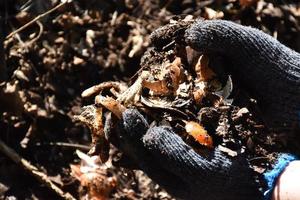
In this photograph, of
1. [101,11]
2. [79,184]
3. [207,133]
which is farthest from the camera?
[101,11]

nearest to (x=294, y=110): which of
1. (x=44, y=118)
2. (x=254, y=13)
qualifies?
(x=254, y=13)

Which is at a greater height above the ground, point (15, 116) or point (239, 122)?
point (239, 122)

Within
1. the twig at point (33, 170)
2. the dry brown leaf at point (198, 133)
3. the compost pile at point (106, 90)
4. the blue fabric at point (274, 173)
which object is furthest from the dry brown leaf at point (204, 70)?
the twig at point (33, 170)

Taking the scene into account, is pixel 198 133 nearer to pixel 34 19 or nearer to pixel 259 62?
pixel 259 62

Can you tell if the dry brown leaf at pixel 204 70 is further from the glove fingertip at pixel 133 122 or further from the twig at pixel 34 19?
the twig at pixel 34 19

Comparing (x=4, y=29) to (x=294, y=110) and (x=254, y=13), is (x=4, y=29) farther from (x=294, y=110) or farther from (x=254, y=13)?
(x=294, y=110)

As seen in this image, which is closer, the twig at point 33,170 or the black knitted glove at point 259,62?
the black knitted glove at point 259,62
